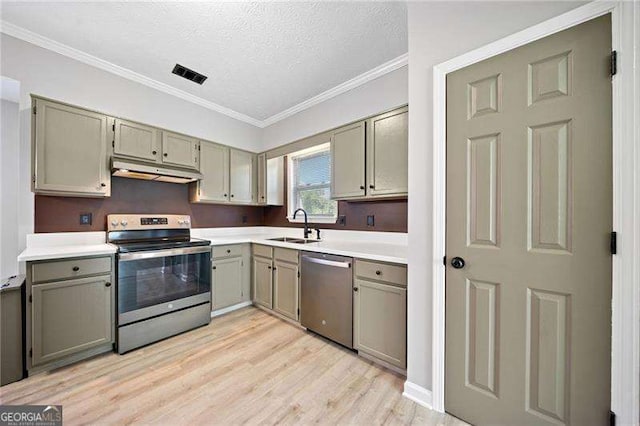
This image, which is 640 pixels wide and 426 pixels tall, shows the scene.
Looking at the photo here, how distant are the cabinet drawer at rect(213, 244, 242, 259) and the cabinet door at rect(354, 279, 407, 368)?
1.66 metres

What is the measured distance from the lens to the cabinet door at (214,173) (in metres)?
3.08

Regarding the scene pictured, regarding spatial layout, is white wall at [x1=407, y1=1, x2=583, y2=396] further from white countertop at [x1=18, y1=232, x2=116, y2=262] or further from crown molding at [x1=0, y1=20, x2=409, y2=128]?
white countertop at [x1=18, y1=232, x2=116, y2=262]

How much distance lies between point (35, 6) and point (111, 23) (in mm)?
451

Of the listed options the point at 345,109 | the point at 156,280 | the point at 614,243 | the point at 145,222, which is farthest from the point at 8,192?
the point at 614,243

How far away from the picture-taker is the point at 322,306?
2357 mm

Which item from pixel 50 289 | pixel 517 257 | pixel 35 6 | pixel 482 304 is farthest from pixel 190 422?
pixel 35 6

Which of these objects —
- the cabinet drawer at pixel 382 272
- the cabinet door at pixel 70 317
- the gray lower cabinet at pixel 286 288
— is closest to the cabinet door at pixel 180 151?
the cabinet door at pixel 70 317

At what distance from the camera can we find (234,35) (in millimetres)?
2023

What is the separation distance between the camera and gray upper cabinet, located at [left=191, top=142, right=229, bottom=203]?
307 cm

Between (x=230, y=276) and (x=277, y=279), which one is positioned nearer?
(x=277, y=279)

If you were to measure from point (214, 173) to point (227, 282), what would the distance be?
140 cm

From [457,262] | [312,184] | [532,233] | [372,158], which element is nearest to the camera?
[532,233]

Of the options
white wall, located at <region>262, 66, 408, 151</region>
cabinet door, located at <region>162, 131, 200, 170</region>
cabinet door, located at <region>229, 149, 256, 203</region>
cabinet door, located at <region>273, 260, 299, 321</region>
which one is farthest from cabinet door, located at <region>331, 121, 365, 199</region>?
cabinet door, located at <region>162, 131, 200, 170</region>

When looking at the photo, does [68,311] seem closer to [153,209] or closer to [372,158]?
[153,209]
